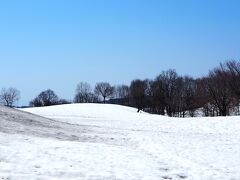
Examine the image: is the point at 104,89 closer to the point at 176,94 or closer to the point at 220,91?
the point at 176,94

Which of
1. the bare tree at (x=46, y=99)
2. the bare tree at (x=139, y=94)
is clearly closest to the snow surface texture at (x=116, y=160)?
the bare tree at (x=139, y=94)

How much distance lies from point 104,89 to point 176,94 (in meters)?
25.9

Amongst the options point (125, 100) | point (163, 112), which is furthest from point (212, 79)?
point (125, 100)

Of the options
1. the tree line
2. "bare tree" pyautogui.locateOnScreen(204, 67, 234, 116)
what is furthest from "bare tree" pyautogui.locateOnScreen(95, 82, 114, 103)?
"bare tree" pyautogui.locateOnScreen(204, 67, 234, 116)

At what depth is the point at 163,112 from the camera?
360 ft

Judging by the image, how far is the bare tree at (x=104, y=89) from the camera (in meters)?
128

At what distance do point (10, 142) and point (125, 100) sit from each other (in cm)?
11115

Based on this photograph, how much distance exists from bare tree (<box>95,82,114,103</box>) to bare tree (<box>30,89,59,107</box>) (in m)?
16.2

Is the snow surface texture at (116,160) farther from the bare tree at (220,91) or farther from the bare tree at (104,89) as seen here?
the bare tree at (104,89)

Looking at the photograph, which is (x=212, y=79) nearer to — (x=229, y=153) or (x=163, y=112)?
(x=163, y=112)

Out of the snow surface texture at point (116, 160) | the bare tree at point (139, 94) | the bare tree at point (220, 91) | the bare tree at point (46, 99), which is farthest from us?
the bare tree at point (46, 99)

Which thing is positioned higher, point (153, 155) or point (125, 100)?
point (125, 100)

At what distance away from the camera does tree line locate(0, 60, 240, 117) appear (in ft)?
269

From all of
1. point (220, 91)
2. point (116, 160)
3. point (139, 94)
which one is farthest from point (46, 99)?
point (116, 160)
